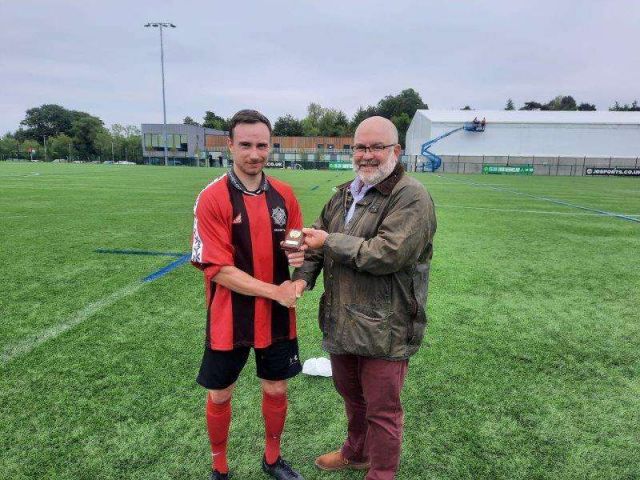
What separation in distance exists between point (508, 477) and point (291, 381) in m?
1.57

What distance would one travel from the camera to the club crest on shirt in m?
2.19

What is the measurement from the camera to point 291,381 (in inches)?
129

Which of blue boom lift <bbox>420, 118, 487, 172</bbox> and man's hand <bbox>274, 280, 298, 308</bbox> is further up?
blue boom lift <bbox>420, 118, 487, 172</bbox>

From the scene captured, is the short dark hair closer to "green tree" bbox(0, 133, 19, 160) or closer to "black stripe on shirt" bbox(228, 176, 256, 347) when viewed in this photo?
"black stripe on shirt" bbox(228, 176, 256, 347)

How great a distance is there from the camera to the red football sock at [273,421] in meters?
2.33

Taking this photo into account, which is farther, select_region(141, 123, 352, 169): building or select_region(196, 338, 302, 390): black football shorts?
select_region(141, 123, 352, 169): building

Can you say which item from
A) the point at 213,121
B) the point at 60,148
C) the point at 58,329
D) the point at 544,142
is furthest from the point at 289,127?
the point at 58,329

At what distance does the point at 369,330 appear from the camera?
79.8 inches

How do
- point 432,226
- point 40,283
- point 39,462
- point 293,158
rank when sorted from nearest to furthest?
point 432,226 → point 39,462 → point 40,283 → point 293,158

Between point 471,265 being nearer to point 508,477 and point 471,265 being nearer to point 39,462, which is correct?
point 508,477

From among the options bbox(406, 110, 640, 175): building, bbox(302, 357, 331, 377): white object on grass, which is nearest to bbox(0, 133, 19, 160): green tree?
bbox(406, 110, 640, 175): building

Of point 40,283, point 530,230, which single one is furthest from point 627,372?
point 530,230

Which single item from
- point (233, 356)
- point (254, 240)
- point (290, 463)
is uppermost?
point (254, 240)

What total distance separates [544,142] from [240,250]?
54154 mm
